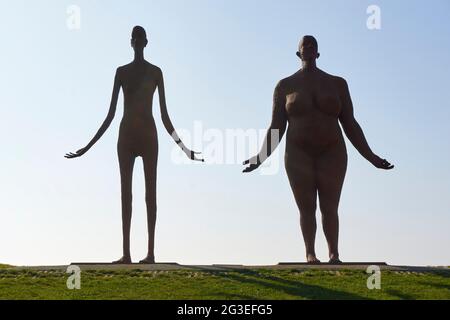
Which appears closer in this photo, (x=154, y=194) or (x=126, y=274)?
(x=126, y=274)

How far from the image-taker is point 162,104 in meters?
14.4

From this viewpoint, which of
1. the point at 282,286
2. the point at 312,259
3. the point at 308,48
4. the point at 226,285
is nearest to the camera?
the point at 282,286

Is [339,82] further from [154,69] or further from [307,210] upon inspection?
[154,69]

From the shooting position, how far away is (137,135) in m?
13.9

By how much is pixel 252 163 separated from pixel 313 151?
3.58 feet

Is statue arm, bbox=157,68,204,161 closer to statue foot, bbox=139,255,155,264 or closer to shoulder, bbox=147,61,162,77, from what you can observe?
shoulder, bbox=147,61,162,77

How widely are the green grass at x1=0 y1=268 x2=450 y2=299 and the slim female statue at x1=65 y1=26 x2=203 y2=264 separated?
68.4 inches

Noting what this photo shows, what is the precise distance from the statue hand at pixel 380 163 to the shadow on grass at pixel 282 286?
3187 mm

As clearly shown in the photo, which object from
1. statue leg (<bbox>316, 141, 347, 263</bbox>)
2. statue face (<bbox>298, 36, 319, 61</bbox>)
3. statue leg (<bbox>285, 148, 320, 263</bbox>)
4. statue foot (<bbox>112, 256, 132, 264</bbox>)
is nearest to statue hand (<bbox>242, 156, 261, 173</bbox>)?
statue leg (<bbox>285, 148, 320, 263</bbox>)

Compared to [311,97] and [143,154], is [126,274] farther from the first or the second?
[311,97]

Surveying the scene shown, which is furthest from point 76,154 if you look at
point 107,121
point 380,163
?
point 380,163
